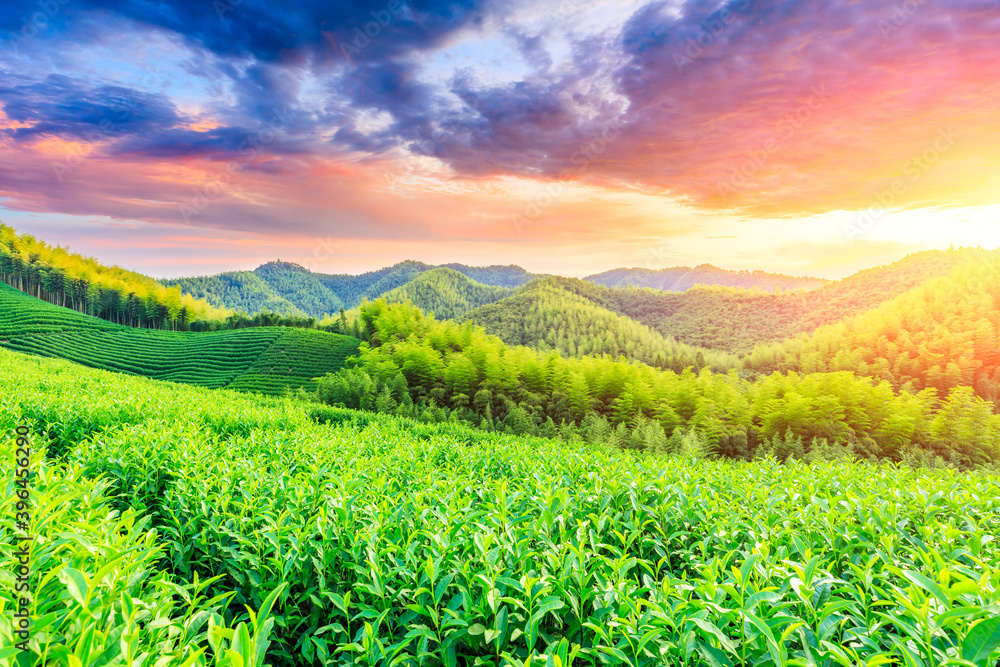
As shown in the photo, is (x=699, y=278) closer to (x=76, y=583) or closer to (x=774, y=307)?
(x=774, y=307)

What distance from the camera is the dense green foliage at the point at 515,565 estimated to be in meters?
1.37

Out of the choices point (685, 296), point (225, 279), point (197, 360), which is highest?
Answer: point (225, 279)

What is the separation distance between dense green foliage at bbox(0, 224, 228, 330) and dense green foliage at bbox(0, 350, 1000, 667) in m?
78.3

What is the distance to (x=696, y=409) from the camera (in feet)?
60.5

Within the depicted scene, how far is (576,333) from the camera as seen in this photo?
62.7 metres

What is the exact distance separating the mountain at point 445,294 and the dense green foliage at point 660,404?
10527 cm

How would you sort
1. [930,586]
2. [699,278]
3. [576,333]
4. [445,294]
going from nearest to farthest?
[930,586] → [576,333] → [445,294] → [699,278]

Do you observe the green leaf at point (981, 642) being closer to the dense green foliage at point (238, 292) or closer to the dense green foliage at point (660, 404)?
the dense green foliage at point (660, 404)

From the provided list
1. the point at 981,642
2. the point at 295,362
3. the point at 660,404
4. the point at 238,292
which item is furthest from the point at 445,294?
the point at 981,642

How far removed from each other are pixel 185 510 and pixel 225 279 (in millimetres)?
221752

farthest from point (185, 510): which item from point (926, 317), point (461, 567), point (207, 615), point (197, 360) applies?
point (197, 360)

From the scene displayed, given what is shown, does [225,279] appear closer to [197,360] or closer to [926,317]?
[197,360]

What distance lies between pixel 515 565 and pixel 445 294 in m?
149

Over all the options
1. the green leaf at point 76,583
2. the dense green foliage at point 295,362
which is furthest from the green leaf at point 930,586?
the dense green foliage at point 295,362
